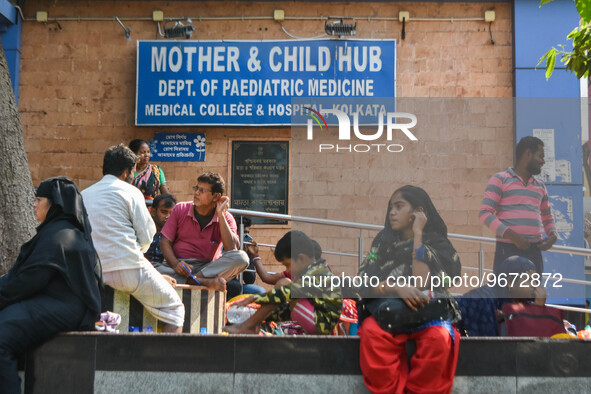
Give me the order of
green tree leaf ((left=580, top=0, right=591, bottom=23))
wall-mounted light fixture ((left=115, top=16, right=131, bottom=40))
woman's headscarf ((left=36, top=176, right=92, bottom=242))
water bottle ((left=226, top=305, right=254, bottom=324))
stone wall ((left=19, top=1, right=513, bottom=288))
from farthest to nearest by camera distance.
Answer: wall-mounted light fixture ((left=115, top=16, right=131, bottom=40)) → stone wall ((left=19, top=1, right=513, bottom=288)) → water bottle ((left=226, top=305, right=254, bottom=324)) → green tree leaf ((left=580, top=0, right=591, bottom=23)) → woman's headscarf ((left=36, top=176, right=92, bottom=242))

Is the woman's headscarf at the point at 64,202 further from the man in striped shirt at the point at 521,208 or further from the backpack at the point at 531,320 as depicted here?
the backpack at the point at 531,320

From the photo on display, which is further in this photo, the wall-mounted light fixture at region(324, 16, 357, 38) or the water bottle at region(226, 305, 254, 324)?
the wall-mounted light fixture at region(324, 16, 357, 38)

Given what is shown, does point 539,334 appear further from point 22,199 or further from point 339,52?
point 339,52

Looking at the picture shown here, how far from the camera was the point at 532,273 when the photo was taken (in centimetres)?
451

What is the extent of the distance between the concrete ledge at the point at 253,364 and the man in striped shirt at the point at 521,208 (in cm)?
59

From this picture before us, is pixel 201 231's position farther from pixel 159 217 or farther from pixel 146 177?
pixel 146 177

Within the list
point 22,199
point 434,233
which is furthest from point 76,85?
point 434,233

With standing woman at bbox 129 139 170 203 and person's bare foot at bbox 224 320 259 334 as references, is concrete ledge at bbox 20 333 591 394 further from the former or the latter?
standing woman at bbox 129 139 170 203

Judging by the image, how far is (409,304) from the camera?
13.4 feet

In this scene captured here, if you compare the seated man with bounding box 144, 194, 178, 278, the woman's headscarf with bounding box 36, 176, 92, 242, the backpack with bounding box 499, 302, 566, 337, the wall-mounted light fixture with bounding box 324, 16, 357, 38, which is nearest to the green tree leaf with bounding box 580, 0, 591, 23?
the backpack with bounding box 499, 302, 566, 337

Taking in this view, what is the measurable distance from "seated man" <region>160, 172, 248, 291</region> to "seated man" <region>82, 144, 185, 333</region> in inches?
34.7

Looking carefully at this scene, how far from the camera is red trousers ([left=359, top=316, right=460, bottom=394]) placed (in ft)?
13.1

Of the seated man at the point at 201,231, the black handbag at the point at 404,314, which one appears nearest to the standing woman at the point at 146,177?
the seated man at the point at 201,231

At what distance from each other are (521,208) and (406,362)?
1.31 meters
